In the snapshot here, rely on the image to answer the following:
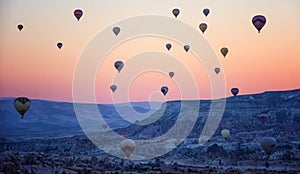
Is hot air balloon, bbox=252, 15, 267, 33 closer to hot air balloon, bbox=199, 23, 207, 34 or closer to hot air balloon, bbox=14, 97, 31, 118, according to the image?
hot air balloon, bbox=199, 23, 207, 34

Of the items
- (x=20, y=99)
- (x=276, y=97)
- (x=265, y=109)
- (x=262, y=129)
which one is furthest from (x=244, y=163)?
(x=276, y=97)

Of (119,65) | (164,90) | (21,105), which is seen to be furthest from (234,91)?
(21,105)

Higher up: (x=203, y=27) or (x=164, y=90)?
(x=203, y=27)

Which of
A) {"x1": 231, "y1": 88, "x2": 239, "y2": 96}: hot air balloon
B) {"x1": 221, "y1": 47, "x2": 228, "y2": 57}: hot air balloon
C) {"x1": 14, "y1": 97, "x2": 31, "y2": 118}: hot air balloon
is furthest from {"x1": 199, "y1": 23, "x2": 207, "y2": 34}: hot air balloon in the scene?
{"x1": 14, "y1": 97, "x2": 31, "y2": 118}: hot air balloon

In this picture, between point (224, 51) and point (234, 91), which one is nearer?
point (224, 51)

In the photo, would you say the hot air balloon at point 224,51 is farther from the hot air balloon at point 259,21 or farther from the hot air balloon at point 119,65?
the hot air balloon at point 119,65

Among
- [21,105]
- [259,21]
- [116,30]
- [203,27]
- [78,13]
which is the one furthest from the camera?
[203,27]

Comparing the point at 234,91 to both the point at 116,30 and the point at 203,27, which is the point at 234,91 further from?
the point at 116,30

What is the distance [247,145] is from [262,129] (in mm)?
21154

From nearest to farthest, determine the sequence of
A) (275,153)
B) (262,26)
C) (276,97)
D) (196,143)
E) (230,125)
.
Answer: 1. (262,26)
2. (275,153)
3. (196,143)
4. (230,125)
5. (276,97)

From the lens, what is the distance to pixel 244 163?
5878cm

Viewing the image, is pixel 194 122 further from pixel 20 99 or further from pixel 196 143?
pixel 20 99

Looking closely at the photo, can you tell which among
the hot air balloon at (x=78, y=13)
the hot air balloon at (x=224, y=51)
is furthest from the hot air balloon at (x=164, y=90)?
the hot air balloon at (x=78, y=13)

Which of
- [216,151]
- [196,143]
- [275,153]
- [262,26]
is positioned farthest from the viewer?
[196,143]
